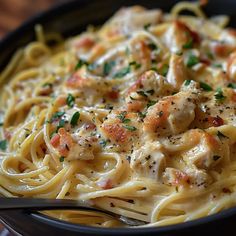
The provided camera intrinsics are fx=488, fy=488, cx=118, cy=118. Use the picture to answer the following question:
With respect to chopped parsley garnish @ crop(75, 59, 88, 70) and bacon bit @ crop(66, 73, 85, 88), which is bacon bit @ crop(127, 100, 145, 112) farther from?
chopped parsley garnish @ crop(75, 59, 88, 70)

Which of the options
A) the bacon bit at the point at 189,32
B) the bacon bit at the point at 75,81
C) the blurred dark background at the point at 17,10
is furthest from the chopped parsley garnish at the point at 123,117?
the blurred dark background at the point at 17,10

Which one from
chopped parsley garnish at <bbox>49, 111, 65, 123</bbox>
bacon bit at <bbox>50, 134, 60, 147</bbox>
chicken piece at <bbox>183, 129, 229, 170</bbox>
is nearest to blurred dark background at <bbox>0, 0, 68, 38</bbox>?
chopped parsley garnish at <bbox>49, 111, 65, 123</bbox>

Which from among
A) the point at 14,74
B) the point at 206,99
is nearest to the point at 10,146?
the point at 14,74

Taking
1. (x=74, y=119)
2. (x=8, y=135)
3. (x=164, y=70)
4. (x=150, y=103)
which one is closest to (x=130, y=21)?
(x=164, y=70)

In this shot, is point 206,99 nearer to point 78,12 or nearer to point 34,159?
point 34,159

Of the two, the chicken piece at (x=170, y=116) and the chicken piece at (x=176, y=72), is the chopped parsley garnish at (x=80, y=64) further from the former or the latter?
the chicken piece at (x=170, y=116)

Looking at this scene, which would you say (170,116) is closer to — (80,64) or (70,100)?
(70,100)
